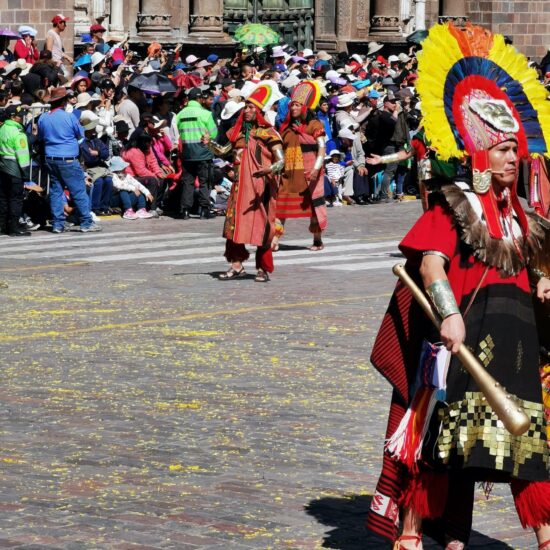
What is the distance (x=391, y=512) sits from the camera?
255 inches

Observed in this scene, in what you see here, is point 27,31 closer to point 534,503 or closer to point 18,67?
point 18,67

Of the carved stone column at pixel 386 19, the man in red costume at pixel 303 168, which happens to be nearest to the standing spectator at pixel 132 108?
the man in red costume at pixel 303 168

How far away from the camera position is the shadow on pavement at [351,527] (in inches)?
272

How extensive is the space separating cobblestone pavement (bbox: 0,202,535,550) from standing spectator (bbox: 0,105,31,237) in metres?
2.65

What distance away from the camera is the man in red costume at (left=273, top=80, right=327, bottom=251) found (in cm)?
1938

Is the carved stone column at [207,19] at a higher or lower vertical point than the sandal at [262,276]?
higher

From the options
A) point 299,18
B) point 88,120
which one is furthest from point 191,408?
point 299,18

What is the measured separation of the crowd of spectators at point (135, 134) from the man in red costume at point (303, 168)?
45.0 inches

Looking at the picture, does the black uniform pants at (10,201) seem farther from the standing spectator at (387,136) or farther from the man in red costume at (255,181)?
the standing spectator at (387,136)

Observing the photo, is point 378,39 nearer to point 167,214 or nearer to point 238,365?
point 167,214

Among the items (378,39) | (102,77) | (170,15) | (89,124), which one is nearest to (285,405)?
(89,124)

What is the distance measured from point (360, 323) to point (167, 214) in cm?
1077

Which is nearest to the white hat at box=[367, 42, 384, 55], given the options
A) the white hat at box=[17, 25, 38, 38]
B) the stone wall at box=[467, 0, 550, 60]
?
the stone wall at box=[467, 0, 550, 60]

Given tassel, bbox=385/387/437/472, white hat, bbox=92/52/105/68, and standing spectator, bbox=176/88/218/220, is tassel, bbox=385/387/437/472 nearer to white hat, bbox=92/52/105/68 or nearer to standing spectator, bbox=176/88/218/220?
standing spectator, bbox=176/88/218/220
